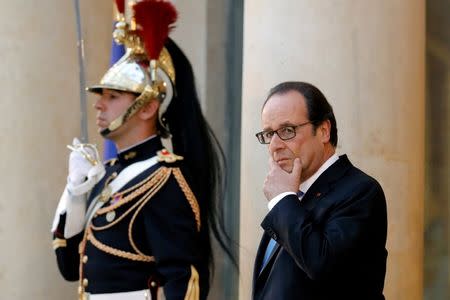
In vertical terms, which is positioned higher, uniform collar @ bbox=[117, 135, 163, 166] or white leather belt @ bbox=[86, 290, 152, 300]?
uniform collar @ bbox=[117, 135, 163, 166]

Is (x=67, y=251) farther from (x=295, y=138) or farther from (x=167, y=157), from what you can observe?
(x=295, y=138)

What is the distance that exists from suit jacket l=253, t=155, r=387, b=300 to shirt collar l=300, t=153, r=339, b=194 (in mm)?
62

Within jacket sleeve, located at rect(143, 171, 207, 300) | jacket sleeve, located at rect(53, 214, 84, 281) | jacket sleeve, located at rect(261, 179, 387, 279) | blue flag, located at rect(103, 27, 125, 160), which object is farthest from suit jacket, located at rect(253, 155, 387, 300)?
blue flag, located at rect(103, 27, 125, 160)

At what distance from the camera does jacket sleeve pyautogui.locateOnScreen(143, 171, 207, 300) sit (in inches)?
140

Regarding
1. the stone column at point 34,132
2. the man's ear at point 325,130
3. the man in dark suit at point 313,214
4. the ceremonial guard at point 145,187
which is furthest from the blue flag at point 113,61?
the man's ear at point 325,130

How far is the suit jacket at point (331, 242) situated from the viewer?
248cm

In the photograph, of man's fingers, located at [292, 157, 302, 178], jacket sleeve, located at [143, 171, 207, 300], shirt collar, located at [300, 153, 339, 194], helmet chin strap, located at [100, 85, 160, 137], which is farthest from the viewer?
helmet chin strap, located at [100, 85, 160, 137]

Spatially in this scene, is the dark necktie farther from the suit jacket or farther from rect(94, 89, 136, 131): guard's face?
rect(94, 89, 136, 131): guard's face

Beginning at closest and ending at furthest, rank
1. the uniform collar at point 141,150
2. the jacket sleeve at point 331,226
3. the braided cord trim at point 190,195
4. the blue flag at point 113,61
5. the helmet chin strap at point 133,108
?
the jacket sleeve at point 331,226, the braided cord trim at point 190,195, the helmet chin strap at point 133,108, the uniform collar at point 141,150, the blue flag at point 113,61

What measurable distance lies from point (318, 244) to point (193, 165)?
4.97 feet

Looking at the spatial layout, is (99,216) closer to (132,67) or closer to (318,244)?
(132,67)

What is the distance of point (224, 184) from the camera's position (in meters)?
4.32

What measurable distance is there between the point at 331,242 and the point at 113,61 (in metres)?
2.48

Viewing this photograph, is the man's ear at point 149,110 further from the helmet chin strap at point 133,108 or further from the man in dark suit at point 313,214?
the man in dark suit at point 313,214
